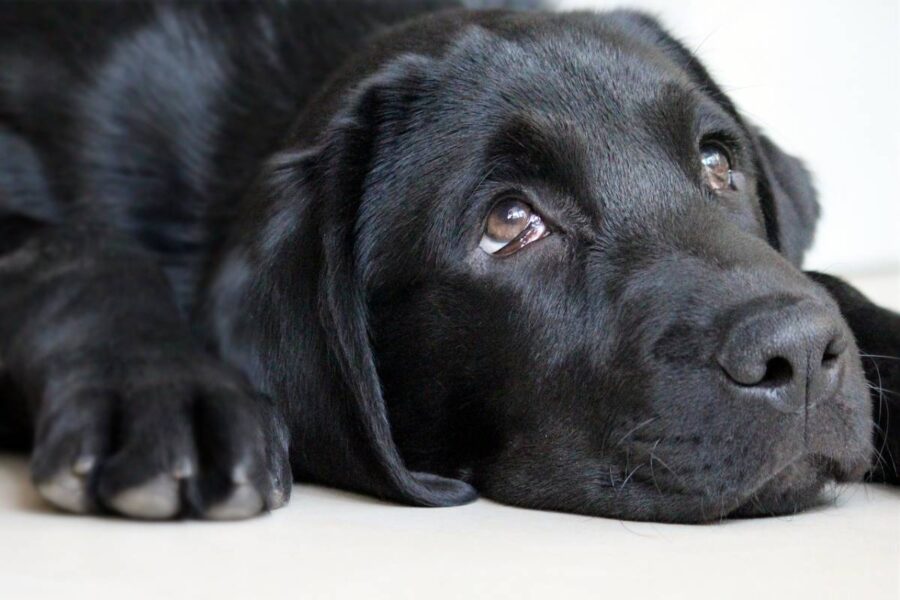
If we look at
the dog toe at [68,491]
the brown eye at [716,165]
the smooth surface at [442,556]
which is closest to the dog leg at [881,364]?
the smooth surface at [442,556]

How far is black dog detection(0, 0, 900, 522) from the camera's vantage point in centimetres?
148

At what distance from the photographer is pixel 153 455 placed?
1.44 meters

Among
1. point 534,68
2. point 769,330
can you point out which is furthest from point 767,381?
point 534,68

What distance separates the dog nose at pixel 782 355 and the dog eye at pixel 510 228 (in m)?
0.37

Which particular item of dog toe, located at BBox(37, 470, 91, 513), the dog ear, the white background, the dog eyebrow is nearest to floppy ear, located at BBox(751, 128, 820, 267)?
the dog ear

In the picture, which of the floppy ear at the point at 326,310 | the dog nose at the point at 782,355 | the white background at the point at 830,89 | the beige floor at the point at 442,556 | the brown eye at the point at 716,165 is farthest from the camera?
the white background at the point at 830,89

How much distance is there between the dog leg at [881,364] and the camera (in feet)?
5.76

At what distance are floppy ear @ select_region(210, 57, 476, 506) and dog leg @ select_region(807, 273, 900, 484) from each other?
1.91 feet

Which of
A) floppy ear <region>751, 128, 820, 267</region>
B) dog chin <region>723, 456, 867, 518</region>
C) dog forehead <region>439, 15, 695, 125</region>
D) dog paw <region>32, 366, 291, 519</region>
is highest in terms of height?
dog forehead <region>439, 15, 695, 125</region>

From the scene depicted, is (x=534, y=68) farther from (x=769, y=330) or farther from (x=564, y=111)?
(x=769, y=330)

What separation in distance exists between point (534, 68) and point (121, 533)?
877mm

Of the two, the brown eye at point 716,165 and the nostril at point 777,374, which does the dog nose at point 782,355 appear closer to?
the nostril at point 777,374

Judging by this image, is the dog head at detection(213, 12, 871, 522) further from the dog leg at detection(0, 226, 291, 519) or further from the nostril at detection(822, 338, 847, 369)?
the dog leg at detection(0, 226, 291, 519)

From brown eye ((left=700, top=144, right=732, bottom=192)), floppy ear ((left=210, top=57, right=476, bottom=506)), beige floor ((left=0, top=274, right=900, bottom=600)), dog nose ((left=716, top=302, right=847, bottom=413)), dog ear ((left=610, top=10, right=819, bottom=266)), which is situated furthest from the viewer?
dog ear ((left=610, top=10, right=819, bottom=266))
